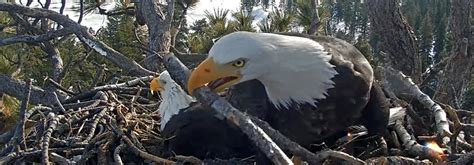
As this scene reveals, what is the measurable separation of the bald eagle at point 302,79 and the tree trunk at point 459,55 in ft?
4.80

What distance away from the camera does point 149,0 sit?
4773 millimetres

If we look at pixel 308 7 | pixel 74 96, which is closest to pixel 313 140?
pixel 74 96

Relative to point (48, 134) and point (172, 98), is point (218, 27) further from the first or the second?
point (48, 134)

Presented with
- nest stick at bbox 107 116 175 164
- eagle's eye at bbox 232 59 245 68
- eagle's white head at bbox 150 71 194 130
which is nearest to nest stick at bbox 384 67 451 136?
eagle's white head at bbox 150 71 194 130

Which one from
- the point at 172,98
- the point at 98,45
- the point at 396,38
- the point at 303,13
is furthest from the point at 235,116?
the point at 303,13

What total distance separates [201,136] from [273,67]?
2.32 ft

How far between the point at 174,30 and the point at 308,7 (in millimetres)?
1460

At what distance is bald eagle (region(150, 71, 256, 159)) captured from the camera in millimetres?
3027

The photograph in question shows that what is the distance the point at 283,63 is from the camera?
2590 mm

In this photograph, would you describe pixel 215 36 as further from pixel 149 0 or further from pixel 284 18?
pixel 149 0

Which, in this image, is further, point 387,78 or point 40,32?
point 40,32

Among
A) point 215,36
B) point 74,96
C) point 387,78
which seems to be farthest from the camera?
point 215,36

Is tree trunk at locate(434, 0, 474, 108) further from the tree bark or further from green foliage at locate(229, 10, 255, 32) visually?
green foliage at locate(229, 10, 255, 32)

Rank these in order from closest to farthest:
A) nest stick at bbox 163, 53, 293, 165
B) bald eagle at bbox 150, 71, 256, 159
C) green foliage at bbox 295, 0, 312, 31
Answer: nest stick at bbox 163, 53, 293, 165, bald eagle at bbox 150, 71, 256, 159, green foliage at bbox 295, 0, 312, 31
